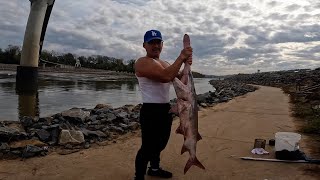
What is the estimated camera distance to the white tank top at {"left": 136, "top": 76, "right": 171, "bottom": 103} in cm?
468

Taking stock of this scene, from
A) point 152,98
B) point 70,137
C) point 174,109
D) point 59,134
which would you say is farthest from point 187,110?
point 59,134

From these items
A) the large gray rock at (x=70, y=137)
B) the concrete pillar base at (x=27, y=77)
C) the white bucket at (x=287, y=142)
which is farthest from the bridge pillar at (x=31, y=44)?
the white bucket at (x=287, y=142)

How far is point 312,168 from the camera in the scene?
614 centimetres

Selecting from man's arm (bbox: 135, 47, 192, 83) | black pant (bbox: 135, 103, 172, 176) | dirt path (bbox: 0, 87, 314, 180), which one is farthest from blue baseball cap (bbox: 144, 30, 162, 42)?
dirt path (bbox: 0, 87, 314, 180)

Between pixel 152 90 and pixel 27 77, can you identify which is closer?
pixel 152 90

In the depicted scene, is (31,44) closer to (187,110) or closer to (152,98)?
(152,98)

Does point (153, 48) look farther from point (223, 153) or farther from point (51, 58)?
point (51, 58)

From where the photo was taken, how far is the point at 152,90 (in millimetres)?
4703

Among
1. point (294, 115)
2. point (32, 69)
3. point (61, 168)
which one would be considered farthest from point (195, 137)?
point (32, 69)

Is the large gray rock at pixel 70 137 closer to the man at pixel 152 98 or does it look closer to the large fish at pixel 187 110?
the man at pixel 152 98

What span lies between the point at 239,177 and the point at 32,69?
28175mm

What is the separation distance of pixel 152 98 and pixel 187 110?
18.6 inches

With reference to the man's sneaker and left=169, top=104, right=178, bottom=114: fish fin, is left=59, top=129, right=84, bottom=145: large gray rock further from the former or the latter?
left=169, top=104, right=178, bottom=114: fish fin

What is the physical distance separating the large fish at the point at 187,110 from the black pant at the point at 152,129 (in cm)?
19
